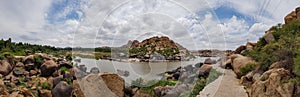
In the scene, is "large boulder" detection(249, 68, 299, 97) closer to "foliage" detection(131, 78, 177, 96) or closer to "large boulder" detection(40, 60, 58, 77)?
"foliage" detection(131, 78, 177, 96)

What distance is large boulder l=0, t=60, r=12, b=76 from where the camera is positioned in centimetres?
1555

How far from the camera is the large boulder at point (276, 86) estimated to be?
5.92 m

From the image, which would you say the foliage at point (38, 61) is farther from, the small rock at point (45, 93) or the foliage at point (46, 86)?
the small rock at point (45, 93)

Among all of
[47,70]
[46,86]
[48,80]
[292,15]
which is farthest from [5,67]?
[292,15]

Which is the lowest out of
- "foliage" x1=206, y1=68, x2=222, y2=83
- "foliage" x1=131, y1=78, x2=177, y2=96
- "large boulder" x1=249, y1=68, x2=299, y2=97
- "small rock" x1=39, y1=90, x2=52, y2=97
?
"small rock" x1=39, y1=90, x2=52, y2=97

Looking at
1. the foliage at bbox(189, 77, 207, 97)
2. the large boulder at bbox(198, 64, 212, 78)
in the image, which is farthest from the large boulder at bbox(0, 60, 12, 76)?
the foliage at bbox(189, 77, 207, 97)

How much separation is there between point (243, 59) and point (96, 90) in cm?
703

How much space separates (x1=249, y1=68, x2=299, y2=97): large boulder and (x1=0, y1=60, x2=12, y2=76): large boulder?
44.2 feet

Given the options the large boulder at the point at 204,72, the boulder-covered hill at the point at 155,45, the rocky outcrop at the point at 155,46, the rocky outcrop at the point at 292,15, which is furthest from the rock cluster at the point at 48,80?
the rocky outcrop at the point at 292,15

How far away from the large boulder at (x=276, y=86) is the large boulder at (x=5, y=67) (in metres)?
13.5

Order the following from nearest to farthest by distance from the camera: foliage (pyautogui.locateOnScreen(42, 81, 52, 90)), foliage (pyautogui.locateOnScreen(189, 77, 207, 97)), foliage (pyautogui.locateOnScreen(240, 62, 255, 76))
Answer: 1. foliage (pyautogui.locateOnScreen(189, 77, 207, 97))
2. foliage (pyautogui.locateOnScreen(240, 62, 255, 76))
3. foliage (pyautogui.locateOnScreen(42, 81, 52, 90))

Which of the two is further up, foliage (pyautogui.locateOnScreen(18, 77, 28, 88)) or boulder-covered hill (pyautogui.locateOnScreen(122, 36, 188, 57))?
boulder-covered hill (pyautogui.locateOnScreen(122, 36, 188, 57))

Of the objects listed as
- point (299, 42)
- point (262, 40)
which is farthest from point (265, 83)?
point (262, 40)

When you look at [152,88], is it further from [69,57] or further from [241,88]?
[69,57]
